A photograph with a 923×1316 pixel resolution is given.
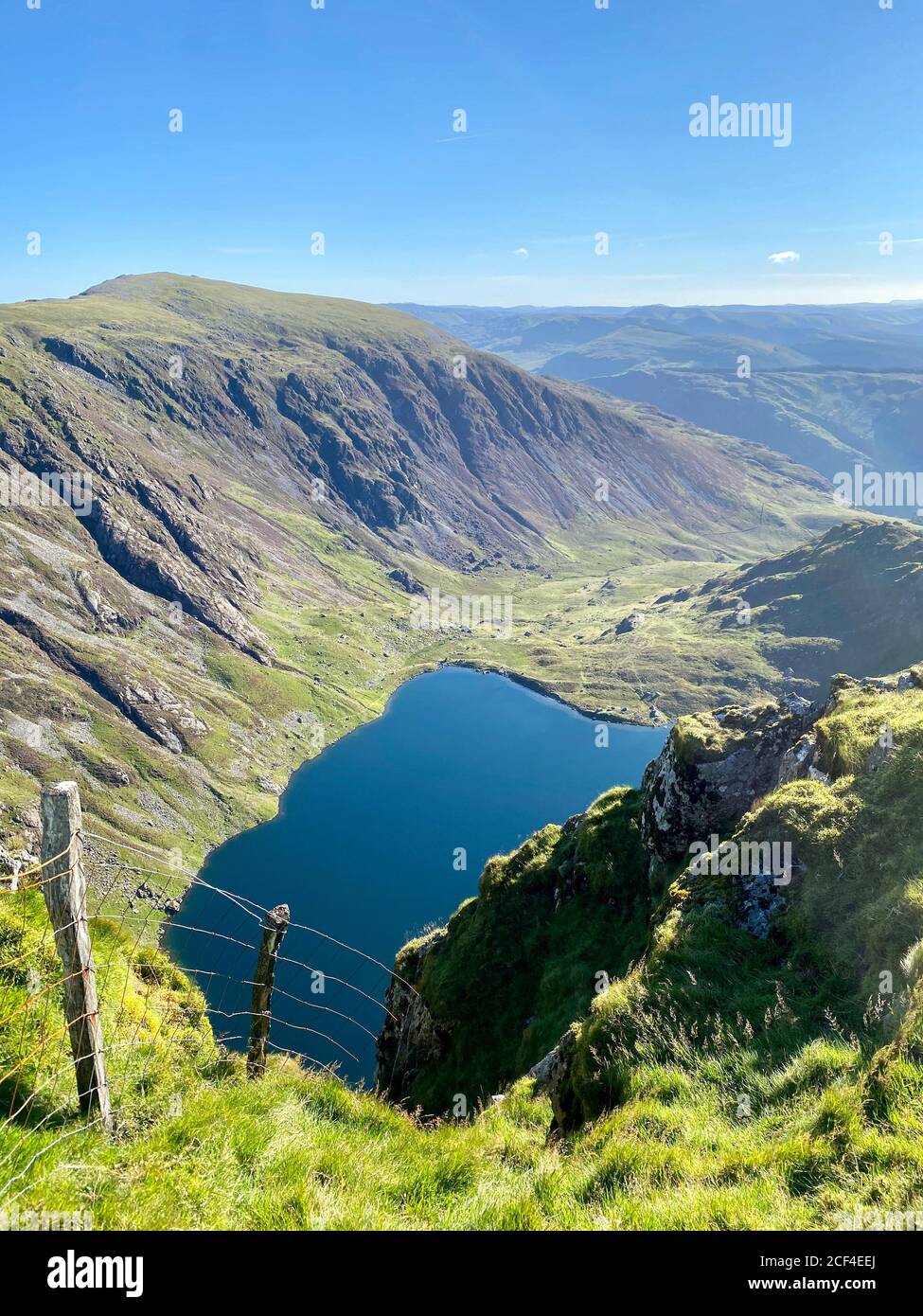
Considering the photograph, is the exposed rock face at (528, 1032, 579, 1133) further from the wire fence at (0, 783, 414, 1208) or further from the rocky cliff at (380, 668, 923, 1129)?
the wire fence at (0, 783, 414, 1208)


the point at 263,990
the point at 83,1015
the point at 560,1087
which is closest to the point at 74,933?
the point at 83,1015

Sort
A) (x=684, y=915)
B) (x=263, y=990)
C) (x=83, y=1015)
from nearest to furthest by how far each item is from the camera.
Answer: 1. (x=83, y=1015)
2. (x=263, y=990)
3. (x=684, y=915)

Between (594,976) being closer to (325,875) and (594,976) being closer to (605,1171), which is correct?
(605,1171)

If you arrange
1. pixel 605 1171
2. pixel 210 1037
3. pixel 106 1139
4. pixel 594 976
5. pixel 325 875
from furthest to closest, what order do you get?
1. pixel 325 875
2. pixel 594 976
3. pixel 210 1037
4. pixel 605 1171
5. pixel 106 1139

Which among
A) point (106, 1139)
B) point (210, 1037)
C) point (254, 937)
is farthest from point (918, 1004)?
point (254, 937)

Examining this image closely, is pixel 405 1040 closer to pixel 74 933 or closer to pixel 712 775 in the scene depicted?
pixel 712 775

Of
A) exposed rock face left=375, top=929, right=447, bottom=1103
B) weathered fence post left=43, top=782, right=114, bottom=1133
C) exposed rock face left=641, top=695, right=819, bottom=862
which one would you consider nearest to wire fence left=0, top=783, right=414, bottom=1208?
weathered fence post left=43, top=782, right=114, bottom=1133
